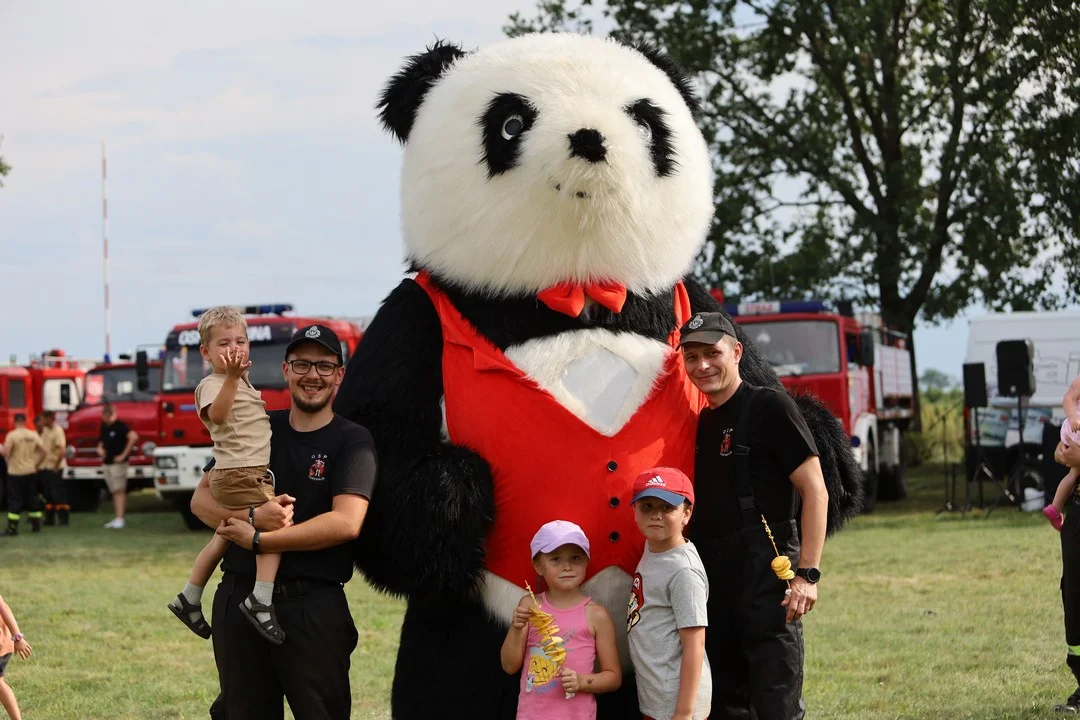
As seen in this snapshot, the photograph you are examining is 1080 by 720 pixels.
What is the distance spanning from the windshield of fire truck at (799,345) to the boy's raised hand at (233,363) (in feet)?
33.6

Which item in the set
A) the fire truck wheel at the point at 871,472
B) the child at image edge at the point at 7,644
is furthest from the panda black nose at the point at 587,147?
the fire truck wheel at the point at 871,472

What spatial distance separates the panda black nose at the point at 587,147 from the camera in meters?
3.37

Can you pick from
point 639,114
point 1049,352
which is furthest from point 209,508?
point 1049,352

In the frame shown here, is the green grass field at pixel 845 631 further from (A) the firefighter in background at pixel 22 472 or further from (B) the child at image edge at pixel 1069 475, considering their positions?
(A) the firefighter in background at pixel 22 472

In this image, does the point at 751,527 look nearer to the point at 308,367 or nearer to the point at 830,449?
the point at 830,449

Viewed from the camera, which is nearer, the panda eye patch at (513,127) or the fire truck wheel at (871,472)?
the panda eye patch at (513,127)

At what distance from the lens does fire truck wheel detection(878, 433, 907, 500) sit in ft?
55.4

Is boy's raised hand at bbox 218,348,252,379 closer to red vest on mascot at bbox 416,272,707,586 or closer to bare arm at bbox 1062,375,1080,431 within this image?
red vest on mascot at bbox 416,272,707,586

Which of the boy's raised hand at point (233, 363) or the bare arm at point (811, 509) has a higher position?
the boy's raised hand at point (233, 363)

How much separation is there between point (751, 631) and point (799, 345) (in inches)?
408

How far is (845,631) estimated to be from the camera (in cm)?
781

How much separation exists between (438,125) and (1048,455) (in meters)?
5.09

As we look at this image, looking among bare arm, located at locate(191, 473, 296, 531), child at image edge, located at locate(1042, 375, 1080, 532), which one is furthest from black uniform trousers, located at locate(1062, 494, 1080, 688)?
bare arm, located at locate(191, 473, 296, 531)

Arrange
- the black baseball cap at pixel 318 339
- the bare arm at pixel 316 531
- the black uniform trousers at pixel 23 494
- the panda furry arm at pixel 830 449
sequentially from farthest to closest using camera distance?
1. the black uniform trousers at pixel 23 494
2. the panda furry arm at pixel 830 449
3. the black baseball cap at pixel 318 339
4. the bare arm at pixel 316 531
